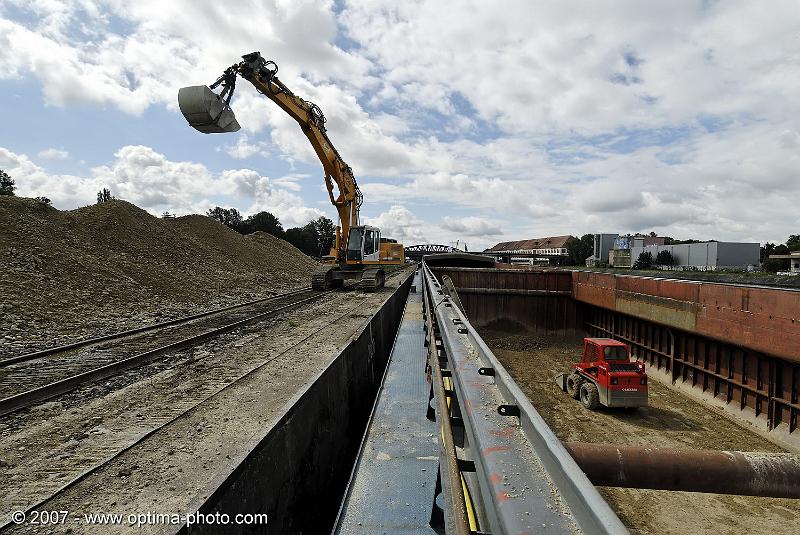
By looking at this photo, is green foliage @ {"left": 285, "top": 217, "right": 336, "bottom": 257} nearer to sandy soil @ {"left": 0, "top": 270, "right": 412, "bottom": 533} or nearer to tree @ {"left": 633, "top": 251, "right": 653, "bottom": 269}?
tree @ {"left": 633, "top": 251, "right": 653, "bottom": 269}

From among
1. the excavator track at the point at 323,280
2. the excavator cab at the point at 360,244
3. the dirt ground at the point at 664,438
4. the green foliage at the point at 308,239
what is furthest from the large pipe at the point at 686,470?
the green foliage at the point at 308,239

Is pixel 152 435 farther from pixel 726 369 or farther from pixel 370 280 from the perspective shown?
pixel 370 280

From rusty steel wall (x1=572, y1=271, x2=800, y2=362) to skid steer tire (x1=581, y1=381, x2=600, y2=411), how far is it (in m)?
3.50

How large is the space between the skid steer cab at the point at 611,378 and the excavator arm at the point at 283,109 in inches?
468

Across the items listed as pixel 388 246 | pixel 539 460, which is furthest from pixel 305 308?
pixel 539 460

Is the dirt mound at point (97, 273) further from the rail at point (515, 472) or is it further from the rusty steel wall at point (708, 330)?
the rusty steel wall at point (708, 330)

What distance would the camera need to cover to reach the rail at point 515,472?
1270 millimetres

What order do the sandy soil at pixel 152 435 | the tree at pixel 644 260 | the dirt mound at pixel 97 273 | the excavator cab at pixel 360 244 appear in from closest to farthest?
the sandy soil at pixel 152 435, the dirt mound at pixel 97 273, the excavator cab at pixel 360 244, the tree at pixel 644 260

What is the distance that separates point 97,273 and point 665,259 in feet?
228

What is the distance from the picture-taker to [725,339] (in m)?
11.2

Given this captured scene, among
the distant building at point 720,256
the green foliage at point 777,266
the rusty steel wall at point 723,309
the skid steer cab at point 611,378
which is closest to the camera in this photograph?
the rusty steel wall at point 723,309

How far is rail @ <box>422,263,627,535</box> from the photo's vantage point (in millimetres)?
1270

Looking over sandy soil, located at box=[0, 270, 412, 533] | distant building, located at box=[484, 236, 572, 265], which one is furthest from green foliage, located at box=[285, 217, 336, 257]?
sandy soil, located at box=[0, 270, 412, 533]

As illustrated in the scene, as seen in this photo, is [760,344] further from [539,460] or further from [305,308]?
[305,308]
